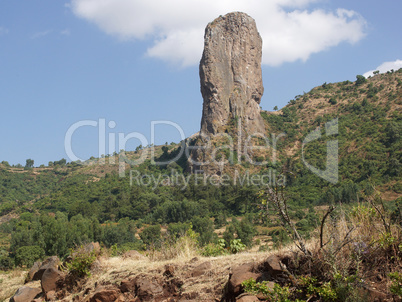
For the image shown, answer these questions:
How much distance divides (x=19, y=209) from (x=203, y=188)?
28344mm

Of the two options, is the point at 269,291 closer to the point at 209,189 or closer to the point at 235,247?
the point at 235,247

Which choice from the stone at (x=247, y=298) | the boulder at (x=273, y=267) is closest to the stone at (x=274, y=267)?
the boulder at (x=273, y=267)

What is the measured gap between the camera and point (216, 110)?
6369 cm

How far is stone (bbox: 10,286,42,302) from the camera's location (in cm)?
817

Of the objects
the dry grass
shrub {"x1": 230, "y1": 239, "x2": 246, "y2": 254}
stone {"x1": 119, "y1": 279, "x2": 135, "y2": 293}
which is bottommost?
the dry grass

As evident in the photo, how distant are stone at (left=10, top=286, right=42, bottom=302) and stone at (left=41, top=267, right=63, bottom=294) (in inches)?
15.1

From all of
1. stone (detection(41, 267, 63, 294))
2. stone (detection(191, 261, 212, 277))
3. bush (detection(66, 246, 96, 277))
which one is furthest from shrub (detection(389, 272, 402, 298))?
stone (detection(41, 267, 63, 294))

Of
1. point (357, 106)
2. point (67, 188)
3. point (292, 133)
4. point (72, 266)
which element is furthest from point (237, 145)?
point (72, 266)

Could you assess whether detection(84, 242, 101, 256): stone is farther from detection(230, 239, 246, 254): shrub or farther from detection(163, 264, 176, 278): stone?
detection(230, 239, 246, 254): shrub

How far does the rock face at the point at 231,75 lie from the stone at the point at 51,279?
55424mm

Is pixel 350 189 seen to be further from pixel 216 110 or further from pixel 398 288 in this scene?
pixel 398 288

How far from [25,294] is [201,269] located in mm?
4604

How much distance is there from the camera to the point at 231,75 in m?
65.8

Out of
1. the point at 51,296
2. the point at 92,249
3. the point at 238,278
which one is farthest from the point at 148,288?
the point at 51,296
